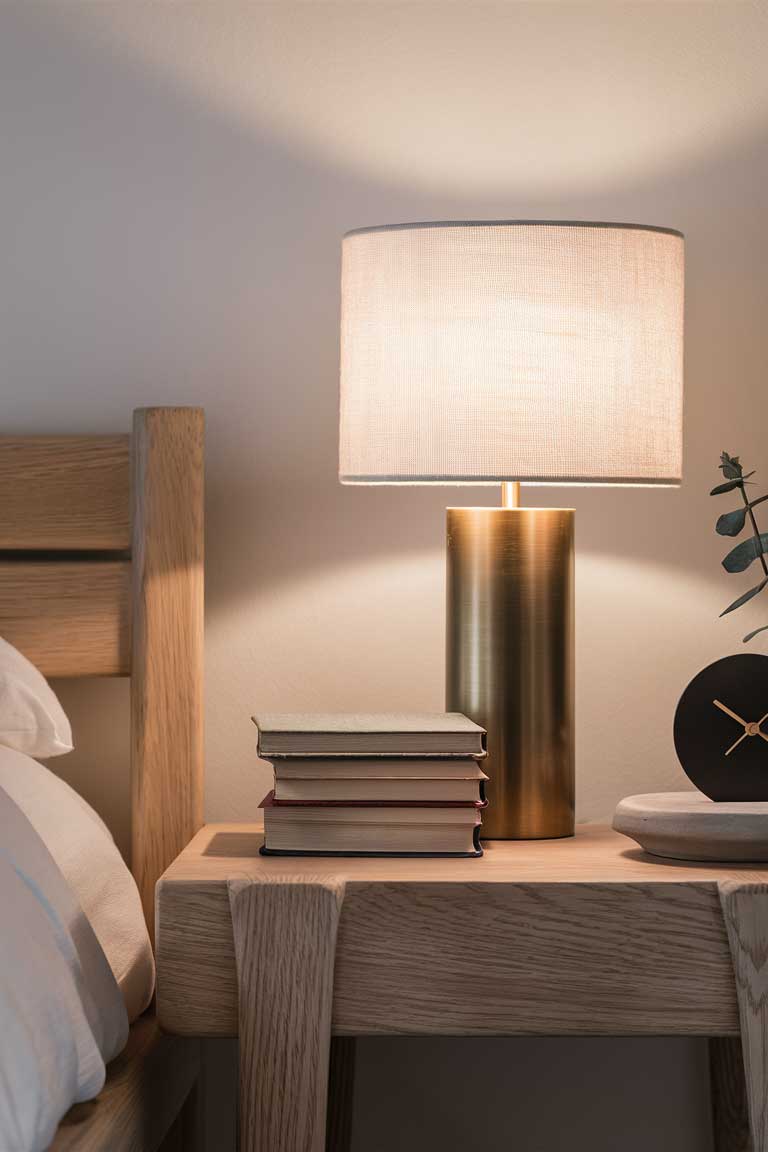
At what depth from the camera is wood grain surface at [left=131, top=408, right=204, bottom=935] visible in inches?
55.9

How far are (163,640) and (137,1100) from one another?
0.51 meters

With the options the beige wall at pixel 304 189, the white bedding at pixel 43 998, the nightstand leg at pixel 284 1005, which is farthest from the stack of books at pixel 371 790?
the beige wall at pixel 304 189

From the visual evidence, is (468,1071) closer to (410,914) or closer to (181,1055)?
(181,1055)

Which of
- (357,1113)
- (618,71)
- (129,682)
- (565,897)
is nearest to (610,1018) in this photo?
(565,897)

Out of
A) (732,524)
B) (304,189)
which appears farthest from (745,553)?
(304,189)

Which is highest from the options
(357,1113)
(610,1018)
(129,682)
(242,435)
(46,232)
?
(46,232)

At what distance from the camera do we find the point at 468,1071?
1.57 metres

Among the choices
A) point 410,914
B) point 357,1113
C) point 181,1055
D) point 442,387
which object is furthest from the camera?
point 357,1113

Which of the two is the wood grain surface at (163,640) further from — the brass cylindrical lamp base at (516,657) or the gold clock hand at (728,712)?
the gold clock hand at (728,712)

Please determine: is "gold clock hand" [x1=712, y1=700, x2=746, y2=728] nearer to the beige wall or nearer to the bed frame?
the beige wall

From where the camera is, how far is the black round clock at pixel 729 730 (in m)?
1.26

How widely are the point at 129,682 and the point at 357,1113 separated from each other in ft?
1.98

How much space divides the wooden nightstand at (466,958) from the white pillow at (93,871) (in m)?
0.10

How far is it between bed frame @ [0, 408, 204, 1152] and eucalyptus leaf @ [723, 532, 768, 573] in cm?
59
